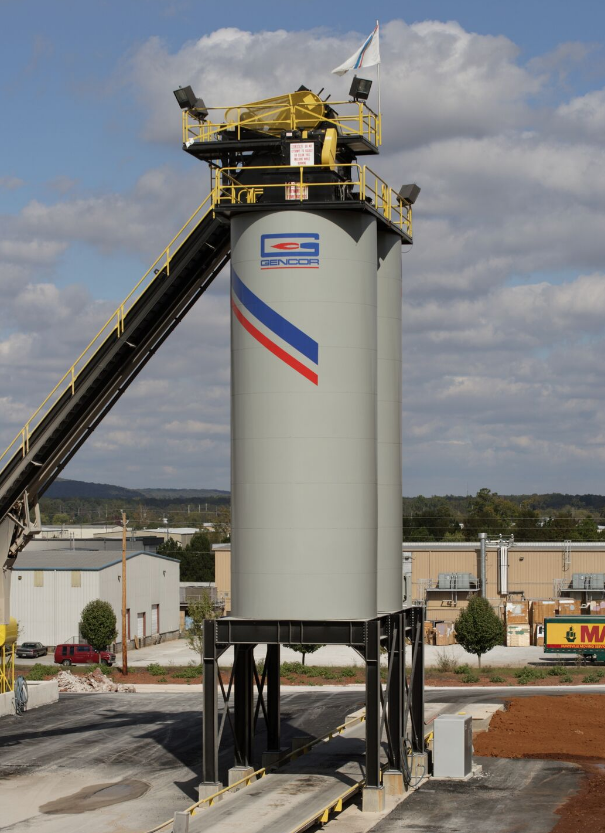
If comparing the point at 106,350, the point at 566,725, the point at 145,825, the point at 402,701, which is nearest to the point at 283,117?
the point at 106,350

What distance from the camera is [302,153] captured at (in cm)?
3120

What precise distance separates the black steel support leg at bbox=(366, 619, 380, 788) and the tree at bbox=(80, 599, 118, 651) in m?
55.8

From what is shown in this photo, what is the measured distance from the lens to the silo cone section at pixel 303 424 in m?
30.0

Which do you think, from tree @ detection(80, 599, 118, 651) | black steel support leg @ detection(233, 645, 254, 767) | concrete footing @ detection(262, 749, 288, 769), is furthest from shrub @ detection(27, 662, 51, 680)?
black steel support leg @ detection(233, 645, 254, 767)

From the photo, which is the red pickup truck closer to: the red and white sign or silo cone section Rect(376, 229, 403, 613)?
silo cone section Rect(376, 229, 403, 613)

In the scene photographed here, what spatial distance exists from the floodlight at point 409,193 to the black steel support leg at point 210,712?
14.3 m

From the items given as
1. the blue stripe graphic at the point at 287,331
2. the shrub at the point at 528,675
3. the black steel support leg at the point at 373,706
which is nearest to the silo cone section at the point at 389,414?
the black steel support leg at the point at 373,706

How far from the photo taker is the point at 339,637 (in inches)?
1161

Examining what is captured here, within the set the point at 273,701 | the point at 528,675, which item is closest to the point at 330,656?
the point at 528,675

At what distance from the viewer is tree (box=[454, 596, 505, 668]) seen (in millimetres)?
74688

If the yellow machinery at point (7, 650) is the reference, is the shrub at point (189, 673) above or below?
below

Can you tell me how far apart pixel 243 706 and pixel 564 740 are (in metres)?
13.7

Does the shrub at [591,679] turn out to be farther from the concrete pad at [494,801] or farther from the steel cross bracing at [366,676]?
the steel cross bracing at [366,676]

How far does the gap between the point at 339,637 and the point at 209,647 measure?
3404 millimetres
